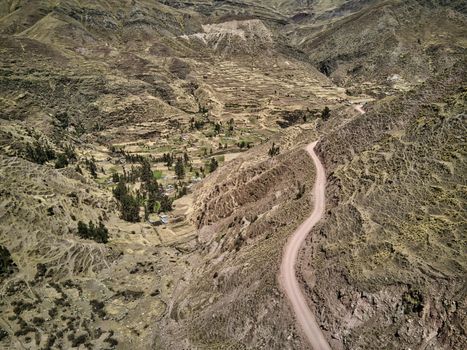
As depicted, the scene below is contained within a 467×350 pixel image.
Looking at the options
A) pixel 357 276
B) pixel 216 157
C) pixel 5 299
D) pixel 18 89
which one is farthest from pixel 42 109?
pixel 357 276

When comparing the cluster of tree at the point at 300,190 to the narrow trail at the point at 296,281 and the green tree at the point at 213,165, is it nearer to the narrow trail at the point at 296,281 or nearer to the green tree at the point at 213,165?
the narrow trail at the point at 296,281

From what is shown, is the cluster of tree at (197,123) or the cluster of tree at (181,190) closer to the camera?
the cluster of tree at (181,190)

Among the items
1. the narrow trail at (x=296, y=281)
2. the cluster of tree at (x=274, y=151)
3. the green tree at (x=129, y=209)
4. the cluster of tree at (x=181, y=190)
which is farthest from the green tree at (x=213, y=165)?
the narrow trail at (x=296, y=281)

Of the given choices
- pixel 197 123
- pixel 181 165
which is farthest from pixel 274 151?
pixel 197 123

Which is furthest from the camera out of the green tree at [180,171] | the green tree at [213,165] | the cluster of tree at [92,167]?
the green tree at [213,165]

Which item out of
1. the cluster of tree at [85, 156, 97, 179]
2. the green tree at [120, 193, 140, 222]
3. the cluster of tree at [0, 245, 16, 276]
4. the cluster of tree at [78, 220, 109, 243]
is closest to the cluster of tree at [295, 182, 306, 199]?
the cluster of tree at [78, 220, 109, 243]

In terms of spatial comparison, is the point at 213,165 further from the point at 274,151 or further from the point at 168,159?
the point at 274,151

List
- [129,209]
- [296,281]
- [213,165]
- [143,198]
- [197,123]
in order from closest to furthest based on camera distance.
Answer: [296,281]
[129,209]
[143,198]
[213,165]
[197,123]

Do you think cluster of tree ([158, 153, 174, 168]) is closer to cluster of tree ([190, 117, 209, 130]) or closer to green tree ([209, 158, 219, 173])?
green tree ([209, 158, 219, 173])

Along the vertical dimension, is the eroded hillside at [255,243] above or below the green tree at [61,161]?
above
